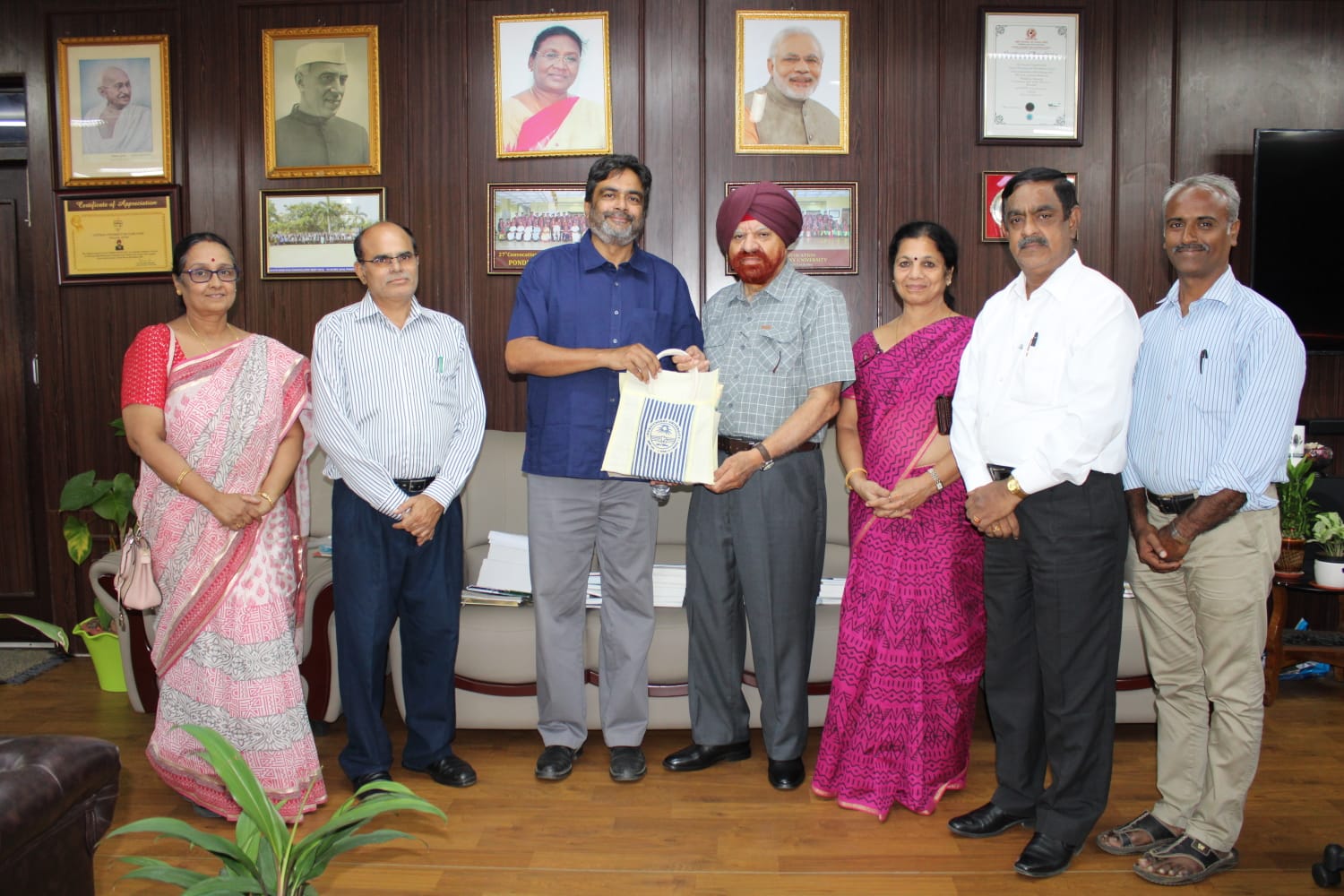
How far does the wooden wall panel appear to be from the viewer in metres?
3.85

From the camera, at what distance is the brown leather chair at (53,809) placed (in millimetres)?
1447

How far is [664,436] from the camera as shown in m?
2.51

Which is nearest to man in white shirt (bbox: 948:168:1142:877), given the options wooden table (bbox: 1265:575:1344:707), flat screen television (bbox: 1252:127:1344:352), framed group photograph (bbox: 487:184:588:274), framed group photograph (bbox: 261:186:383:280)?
wooden table (bbox: 1265:575:1344:707)

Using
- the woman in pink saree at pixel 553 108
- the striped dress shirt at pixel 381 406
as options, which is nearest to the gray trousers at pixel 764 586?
the striped dress shirt at pixel 381 406

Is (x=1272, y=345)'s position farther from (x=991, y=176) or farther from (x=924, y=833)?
(x=991, y=176)

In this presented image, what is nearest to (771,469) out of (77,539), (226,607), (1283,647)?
(226,607)

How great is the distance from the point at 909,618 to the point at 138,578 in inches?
81.7

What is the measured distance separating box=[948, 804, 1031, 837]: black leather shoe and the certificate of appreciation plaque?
372 cm

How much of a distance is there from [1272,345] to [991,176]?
2.04 metres

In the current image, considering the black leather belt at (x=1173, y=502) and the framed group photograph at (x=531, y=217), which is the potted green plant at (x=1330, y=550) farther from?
the framed group photograph at (x=531, y=217)

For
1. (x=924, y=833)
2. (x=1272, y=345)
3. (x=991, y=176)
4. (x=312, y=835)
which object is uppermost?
(x=991, y=176)

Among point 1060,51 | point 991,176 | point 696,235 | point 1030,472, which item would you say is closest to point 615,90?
point 696,235

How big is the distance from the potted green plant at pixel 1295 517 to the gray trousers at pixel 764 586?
2.01 metres

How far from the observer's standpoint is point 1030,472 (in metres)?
2.07
